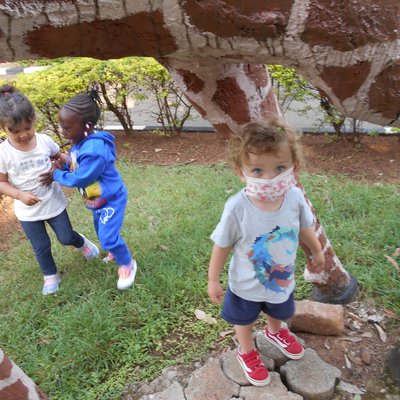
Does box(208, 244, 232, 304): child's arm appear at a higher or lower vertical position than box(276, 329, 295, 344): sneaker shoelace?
higher

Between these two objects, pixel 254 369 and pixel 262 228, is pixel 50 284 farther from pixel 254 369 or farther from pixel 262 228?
pixel 262 228

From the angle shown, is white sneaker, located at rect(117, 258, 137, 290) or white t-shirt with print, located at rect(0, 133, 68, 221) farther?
white sneaker, located at rect(117, 258, 137, 290)

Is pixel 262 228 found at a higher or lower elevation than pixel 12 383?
higher

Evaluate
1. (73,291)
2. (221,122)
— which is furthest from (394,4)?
(73,291)

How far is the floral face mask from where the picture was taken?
5.29 ft

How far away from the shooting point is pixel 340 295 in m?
2.57

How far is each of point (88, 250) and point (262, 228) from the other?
190cm

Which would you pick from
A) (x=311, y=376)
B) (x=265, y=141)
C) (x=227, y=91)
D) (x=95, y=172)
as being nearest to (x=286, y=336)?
(x=311, y=376)

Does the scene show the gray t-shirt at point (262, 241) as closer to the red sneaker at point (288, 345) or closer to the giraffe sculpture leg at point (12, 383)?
the red sneaker at point (288, 345)

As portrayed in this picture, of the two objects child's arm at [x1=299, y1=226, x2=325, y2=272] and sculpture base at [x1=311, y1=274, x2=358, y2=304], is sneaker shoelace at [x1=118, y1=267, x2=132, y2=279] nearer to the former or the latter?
sculpture base at [x1=311, y1=274, x2=358, y2=304]

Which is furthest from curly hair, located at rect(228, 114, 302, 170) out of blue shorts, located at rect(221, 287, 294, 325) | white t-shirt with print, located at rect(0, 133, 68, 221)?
white t-shirt with print, located at rect(0, 133, 68, 221)

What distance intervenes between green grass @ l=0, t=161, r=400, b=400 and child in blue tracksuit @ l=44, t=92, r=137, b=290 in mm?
278

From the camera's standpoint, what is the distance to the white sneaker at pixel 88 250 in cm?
322

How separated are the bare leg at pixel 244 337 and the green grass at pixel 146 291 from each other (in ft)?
1.11
